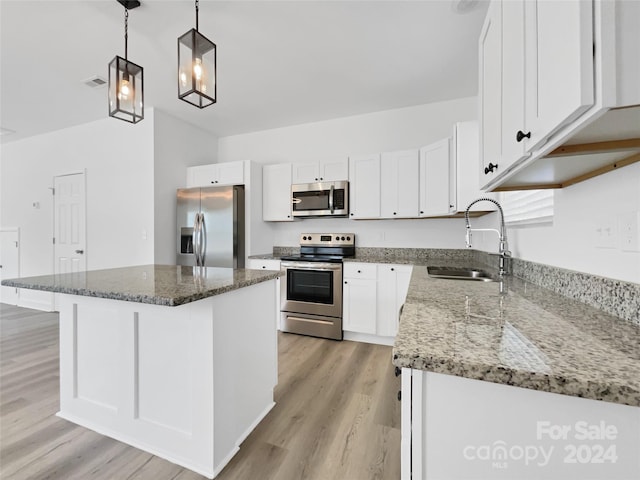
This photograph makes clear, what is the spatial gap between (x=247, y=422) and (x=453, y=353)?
148 cm

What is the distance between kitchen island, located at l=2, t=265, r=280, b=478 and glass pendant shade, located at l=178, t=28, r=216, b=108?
1042 mm

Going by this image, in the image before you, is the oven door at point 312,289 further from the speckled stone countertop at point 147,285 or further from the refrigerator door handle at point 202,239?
the speckled stone countertop at point 147,285

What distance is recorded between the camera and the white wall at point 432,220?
0.99 metres

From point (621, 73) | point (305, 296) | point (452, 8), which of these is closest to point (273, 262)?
point (305, 296)

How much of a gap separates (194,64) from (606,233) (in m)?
1.97

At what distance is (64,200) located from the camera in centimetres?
422

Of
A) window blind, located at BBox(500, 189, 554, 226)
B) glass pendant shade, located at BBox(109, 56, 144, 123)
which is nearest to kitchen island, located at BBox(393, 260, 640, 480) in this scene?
window blind, located at BBox(500, 189, 554, 226)

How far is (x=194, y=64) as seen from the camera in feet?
4.84

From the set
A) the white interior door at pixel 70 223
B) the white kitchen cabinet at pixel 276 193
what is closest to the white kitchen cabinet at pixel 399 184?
the white kitchen cabinet at pixel 276 193

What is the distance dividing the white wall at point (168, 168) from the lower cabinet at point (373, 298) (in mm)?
2298

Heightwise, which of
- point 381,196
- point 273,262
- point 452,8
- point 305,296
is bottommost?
point 305,296

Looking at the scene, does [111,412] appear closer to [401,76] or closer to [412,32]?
[412,32]

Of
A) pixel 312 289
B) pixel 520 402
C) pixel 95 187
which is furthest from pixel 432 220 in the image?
pixel 95 187

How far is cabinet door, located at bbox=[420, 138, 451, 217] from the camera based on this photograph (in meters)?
2.83
